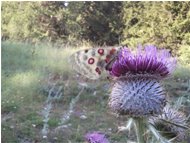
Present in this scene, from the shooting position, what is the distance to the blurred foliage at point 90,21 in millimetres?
6293

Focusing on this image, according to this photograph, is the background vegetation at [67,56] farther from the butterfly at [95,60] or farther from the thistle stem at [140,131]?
the thistle stem at [140,131]

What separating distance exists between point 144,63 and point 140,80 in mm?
75

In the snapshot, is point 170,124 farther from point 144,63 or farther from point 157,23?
point 157,23

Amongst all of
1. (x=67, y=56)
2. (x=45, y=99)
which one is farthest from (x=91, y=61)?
(x=67, y=56)

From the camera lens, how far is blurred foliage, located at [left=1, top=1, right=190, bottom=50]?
6293 millimetres

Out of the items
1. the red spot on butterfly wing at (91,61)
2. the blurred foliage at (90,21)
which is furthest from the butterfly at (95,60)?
the blurred foliage at (90,21)

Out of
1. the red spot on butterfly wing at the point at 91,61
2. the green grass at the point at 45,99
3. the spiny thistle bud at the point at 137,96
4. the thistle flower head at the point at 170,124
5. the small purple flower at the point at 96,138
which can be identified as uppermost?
the red spot on butterfly wing at the point at 91,61

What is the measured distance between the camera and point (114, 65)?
1.46m

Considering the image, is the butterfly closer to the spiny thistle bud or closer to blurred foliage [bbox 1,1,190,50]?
the spiny thistle bud

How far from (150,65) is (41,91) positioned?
4.01 metres

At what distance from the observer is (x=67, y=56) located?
6754mm

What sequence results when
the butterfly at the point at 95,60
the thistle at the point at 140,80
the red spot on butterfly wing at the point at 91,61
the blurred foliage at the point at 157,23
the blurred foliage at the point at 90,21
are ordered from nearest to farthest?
the thistle at the point at 140,80
the butterfly at the point at 95,60
the red spot on butterfly wing at the point at 91,61
the blurred foliage at the point at 157,23
the blurred foliage at the point at 90,21

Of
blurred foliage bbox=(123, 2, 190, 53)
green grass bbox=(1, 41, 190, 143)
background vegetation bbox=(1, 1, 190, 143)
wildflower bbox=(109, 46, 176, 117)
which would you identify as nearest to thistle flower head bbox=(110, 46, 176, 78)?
wildflower bbox=(109, 46, 176, 117)

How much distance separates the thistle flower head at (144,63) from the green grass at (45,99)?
1630mm
